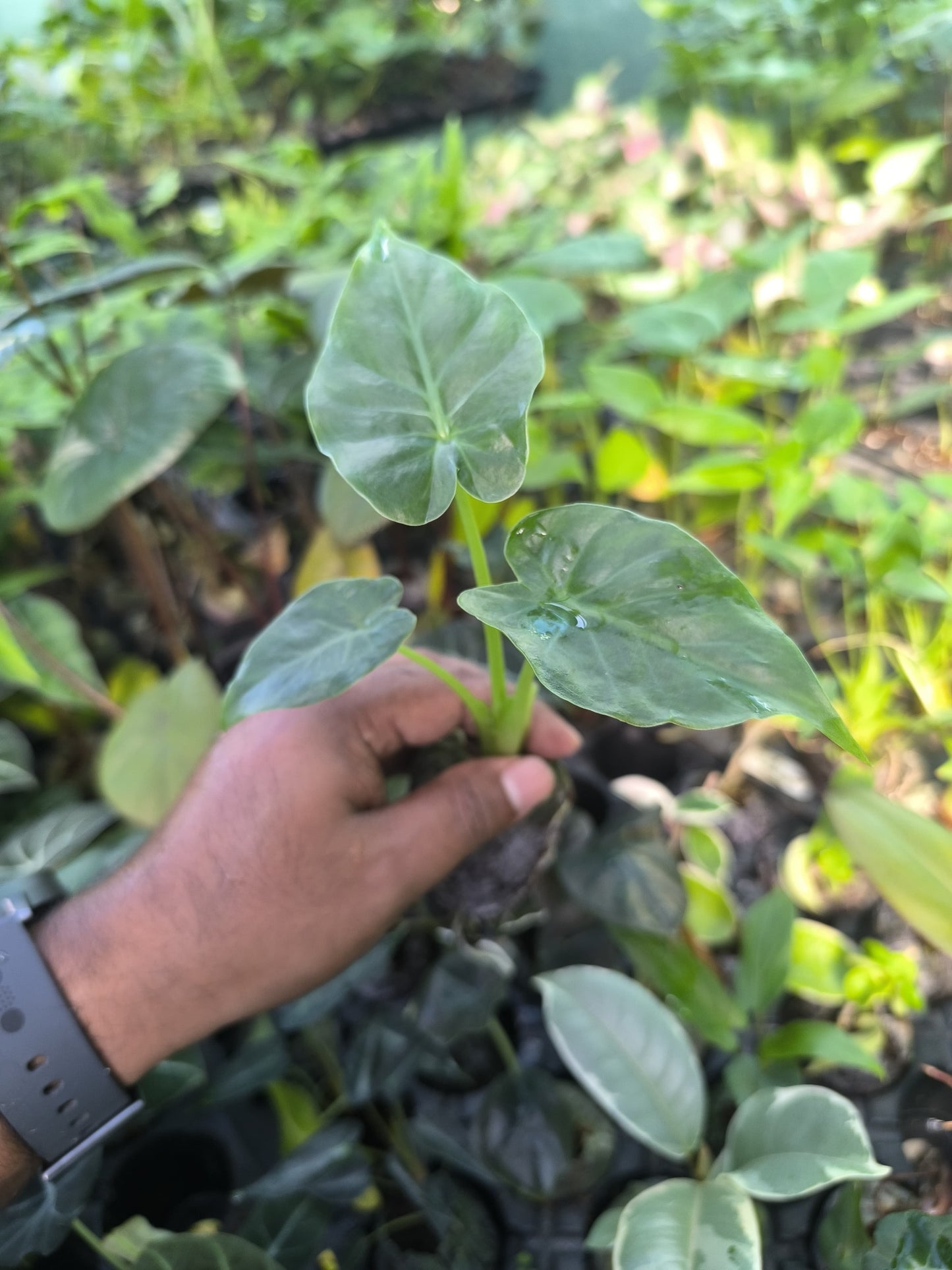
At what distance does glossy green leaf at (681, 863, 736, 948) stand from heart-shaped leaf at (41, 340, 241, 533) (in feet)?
2.03

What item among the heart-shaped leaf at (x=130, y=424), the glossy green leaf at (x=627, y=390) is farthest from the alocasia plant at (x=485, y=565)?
the glossy green leaf at (x=627, y=390)

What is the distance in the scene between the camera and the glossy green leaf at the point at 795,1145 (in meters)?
→ 0.49

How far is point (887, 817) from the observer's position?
651 millimetres

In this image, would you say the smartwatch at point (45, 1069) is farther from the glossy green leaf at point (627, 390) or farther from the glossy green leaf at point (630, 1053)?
the glossy green leaf at point (627, 390)

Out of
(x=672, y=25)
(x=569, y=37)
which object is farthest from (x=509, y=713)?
(x=569, y=37)

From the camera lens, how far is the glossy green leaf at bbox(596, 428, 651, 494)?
84 cm

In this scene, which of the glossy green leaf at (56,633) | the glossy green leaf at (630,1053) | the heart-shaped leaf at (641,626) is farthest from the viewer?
the glossy green leaf at (56,633)

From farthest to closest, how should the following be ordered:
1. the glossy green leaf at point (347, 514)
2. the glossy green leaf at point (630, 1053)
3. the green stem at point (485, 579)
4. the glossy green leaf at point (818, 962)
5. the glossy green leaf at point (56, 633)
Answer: the glossy green leaf at point (56, 633)
the glossy green leaf at point (347, 514)
the glossy green leaf at point (818, 962)
the glossy green leaf at point (630, 1053)
the green stem at point (485, 579)

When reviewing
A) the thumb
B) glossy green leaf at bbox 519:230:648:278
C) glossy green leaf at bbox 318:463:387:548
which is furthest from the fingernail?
glossy green leaf at bbox 519:230:648:278

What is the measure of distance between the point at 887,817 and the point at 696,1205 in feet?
1.10

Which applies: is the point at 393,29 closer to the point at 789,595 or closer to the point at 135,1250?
the point at 789,595

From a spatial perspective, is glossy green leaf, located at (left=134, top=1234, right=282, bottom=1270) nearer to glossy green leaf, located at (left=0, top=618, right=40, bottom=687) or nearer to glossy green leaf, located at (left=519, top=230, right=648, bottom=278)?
glossy green leaf, located at (left=0, top=618, right=40, bottom=687)

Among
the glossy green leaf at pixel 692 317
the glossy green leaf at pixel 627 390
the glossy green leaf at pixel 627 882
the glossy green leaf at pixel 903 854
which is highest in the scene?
the glossy green leaf at pixel 692 317

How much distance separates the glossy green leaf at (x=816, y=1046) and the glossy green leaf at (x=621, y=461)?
1.81ft
